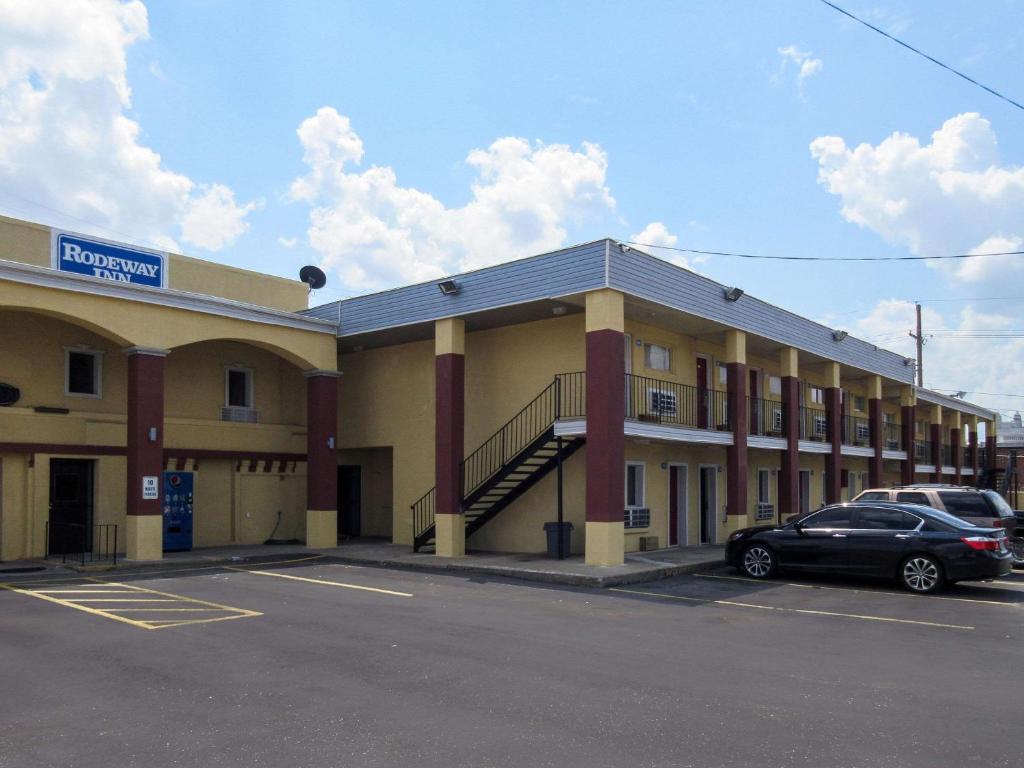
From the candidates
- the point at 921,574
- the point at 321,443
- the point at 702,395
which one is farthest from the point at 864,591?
the point at 321,443

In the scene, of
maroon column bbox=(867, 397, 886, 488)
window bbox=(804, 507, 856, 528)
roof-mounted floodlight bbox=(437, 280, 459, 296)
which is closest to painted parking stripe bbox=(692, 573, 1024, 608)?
window bbox=(804, 507, 856, 528)

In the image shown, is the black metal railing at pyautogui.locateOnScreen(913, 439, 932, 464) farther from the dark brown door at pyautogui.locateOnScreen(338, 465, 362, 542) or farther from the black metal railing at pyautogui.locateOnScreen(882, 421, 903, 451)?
the dark brown door at pyautogui.locateOnScreen(338, 465, 362, 542)

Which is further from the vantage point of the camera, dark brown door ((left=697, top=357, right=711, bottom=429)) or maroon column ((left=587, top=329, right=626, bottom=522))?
dark brown door ((left=697, top=357, right=711, bottom=429))

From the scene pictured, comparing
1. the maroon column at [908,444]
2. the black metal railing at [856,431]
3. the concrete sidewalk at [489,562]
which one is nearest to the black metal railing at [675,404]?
the concrete sidewalk at [489,562]

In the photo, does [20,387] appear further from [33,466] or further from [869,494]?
[869,494]

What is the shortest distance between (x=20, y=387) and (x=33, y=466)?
68.5 inches

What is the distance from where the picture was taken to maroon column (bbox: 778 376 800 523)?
76.8ft

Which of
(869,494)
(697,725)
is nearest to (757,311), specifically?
(869,494)

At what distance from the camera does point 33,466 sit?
18719 mm

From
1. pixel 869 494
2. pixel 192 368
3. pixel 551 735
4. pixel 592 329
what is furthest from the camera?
pixel 192 368

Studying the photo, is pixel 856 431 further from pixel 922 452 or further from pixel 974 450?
pixel 974 450

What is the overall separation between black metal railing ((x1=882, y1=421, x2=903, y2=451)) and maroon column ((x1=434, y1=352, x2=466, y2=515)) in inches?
838

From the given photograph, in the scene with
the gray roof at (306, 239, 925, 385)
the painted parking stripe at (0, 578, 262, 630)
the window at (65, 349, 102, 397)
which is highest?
the gray roof at (306, 239, 925, 385)

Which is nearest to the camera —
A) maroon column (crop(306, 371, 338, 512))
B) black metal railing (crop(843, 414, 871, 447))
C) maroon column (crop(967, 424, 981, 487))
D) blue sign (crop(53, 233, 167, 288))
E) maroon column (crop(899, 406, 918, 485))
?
blue sign (crop(53, 233, 167, 288))
